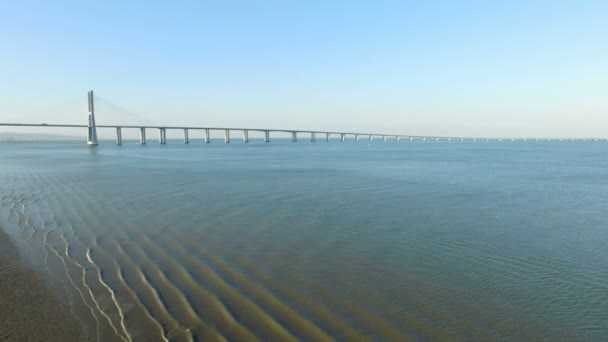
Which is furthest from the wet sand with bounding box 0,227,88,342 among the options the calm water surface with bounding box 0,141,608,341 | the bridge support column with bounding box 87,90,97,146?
the bridge support column with bounding box 87,90,97,146

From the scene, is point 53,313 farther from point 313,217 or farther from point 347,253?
point 313,217

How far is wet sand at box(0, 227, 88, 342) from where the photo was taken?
440 cm

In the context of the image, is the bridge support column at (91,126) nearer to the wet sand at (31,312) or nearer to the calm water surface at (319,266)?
the calm water surface at (319,266)

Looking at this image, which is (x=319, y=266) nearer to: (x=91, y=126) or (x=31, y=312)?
(x=31, y=312)

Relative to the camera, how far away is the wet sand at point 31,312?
440 centimetres

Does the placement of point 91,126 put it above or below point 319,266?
above

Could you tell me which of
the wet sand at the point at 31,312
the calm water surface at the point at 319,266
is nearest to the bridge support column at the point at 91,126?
the calm water surface at the point at 319,266

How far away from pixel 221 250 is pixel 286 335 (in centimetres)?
403

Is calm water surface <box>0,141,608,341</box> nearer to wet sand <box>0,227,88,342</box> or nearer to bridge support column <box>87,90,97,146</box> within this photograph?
wet sand <box>0,227,88,342</box>

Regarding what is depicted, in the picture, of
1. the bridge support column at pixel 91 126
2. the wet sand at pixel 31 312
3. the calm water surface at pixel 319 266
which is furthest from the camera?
the bridge support column at pixel 91 126

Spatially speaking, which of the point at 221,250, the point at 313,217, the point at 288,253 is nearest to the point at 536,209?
the point at 313,217

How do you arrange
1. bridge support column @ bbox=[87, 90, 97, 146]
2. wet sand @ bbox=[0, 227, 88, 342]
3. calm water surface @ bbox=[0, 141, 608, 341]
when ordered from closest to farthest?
wet sand @ bbox=[0, 227, 88, 342]
calm water surface @ bbox=[0, 141, 608, 341]
bridge support column @ bbox=[87, 90, 97, 146]

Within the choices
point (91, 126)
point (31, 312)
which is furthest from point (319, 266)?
point (91, 126)

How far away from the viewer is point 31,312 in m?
4.97
